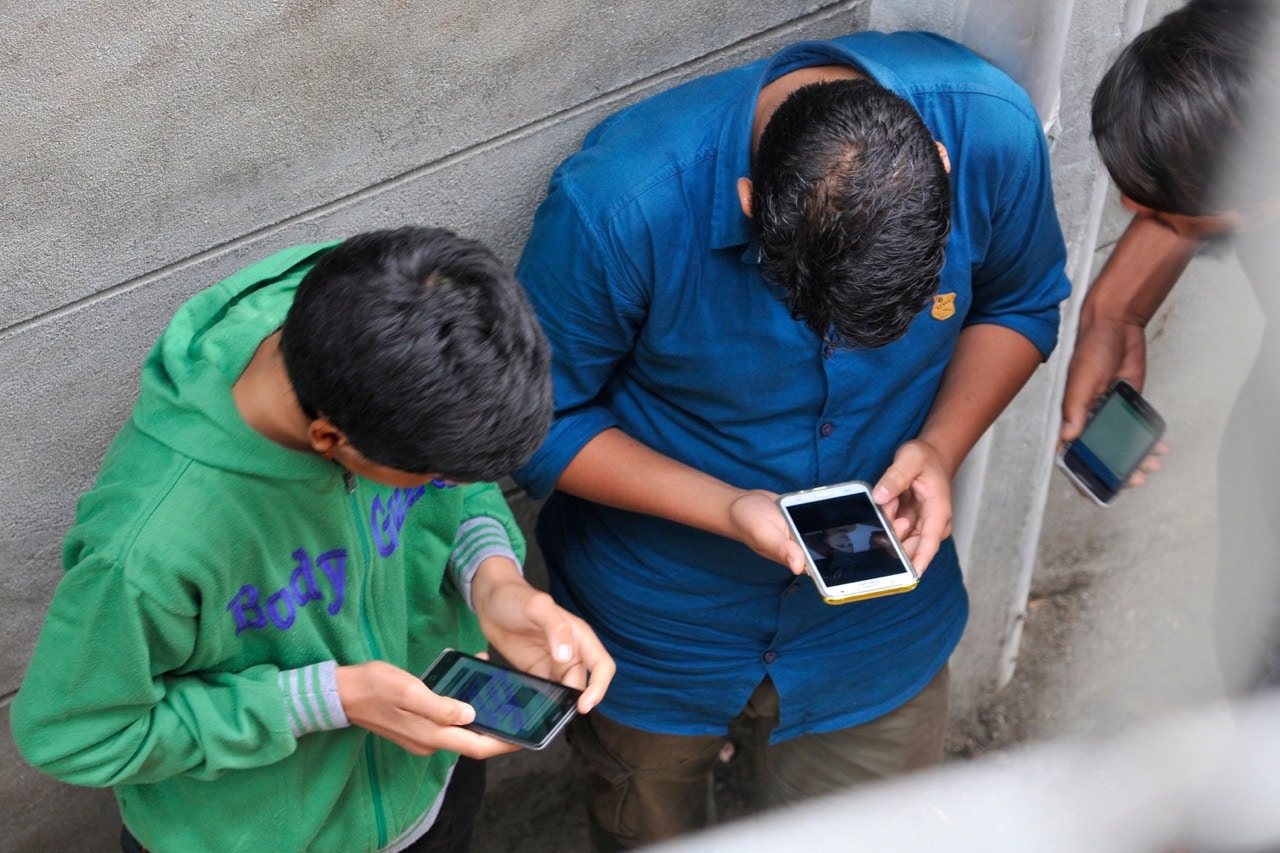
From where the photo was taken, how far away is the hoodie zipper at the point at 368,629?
179 cm

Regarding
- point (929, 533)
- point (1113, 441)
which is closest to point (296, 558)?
point (929, 533)

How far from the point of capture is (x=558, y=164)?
8.18 ft

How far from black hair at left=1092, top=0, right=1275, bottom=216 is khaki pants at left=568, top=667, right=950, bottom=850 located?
1.15 metres

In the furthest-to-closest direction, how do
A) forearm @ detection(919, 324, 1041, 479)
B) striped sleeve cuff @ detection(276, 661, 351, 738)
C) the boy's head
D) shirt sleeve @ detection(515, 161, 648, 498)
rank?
forearm @ detection(919, 324, 1041, 479) < shirt sleeve @ detection(515, 161, 648, 498) < striped sleeve cuff @ detection(276, 661, 351, 738) < the boy's head

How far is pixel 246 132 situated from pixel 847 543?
121 centimetres

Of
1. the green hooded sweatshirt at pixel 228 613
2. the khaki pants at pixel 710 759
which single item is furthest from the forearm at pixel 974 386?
the green hooded sweatshirt at pixel 228 613

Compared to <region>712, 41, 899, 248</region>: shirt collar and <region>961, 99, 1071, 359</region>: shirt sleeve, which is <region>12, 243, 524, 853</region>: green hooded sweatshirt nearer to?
<region>712, 41, 899, 248</region>: shirt collar

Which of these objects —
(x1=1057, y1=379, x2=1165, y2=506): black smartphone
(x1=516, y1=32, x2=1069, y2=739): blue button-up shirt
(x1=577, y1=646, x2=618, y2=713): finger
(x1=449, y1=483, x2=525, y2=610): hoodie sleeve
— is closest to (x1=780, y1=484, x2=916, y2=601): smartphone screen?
(x1=516, y1=32, x2=1069, y2=739): blue button-up shirt

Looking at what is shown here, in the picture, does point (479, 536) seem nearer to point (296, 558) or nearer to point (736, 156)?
point (296, 558)

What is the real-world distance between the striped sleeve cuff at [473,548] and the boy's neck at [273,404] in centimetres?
47

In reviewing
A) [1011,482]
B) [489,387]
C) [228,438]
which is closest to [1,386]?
[228,438]

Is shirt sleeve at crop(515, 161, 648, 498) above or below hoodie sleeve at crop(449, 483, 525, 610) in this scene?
above

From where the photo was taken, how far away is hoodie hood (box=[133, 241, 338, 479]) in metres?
1.61

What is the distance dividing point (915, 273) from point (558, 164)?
3.05 ft
